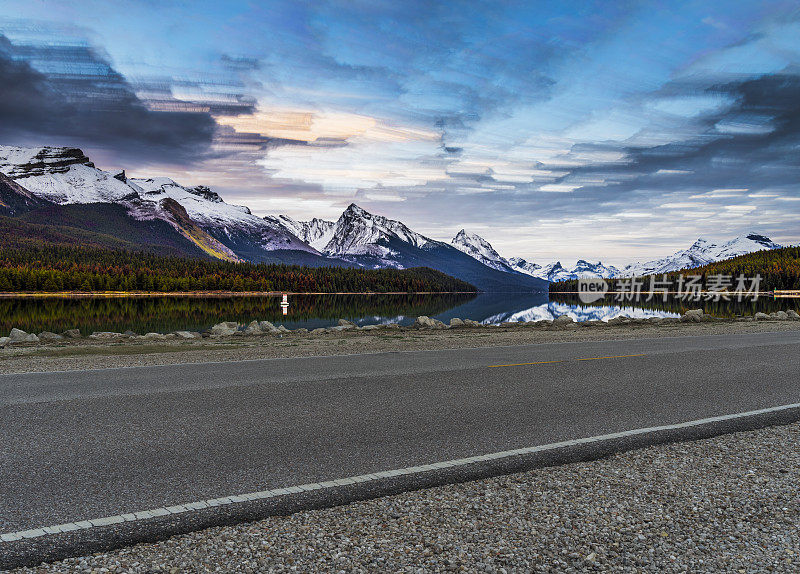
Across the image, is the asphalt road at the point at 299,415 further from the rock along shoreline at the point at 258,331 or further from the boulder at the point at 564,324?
the boulder at the point at 564,324

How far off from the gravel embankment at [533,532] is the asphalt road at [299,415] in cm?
83

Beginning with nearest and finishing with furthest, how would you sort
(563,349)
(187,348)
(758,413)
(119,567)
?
1. (119,567)
2. (758,413)
3. (563,349)
4. (187,348)

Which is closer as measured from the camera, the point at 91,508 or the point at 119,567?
the point at 119,567

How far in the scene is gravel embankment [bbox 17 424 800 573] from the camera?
152 inches

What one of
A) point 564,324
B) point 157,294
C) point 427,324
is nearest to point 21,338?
point 427,324

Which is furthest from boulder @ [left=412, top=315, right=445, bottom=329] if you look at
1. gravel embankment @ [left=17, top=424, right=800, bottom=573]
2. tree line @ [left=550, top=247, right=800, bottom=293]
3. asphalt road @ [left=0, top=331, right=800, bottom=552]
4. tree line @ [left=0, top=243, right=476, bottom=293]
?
tree line @ [left=550, top=247, right=800, bottom=293]

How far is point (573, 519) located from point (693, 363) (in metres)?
10.3

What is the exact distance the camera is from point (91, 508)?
4621mm

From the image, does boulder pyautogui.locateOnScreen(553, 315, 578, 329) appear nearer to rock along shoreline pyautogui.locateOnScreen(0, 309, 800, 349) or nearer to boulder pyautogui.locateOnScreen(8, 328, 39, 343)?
rock along shoreline pyautogui.locateOnScreen(0, 309, 800, 349)

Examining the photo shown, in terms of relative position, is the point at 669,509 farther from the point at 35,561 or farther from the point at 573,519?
the point at 35,561

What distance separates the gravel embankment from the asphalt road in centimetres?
83

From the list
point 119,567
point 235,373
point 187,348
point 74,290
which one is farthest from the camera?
point 74,290

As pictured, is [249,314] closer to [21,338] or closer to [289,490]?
[21,338]

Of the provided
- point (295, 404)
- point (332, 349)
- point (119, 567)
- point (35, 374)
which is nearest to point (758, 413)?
point (295, 404)
